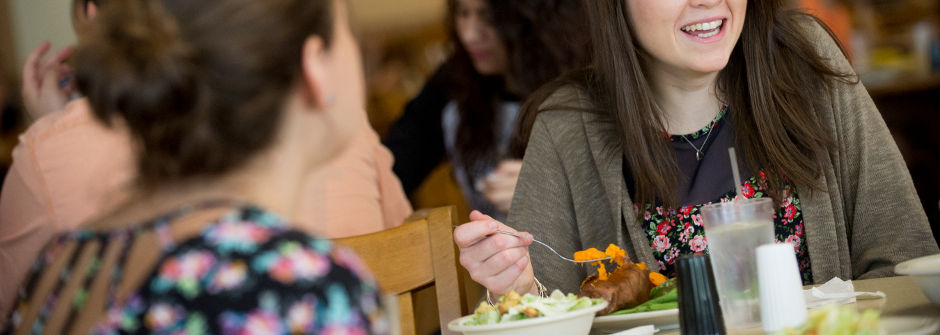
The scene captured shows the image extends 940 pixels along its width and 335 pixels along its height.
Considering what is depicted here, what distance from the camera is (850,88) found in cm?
159

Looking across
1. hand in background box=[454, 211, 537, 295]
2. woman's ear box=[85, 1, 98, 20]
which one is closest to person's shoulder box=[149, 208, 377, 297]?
hand in background box=[454, 211, 537, 295]

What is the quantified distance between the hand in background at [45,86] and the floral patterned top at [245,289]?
1475 mm

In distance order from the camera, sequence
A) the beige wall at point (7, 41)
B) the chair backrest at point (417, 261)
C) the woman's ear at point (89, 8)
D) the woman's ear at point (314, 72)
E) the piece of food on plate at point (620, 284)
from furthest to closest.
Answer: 1. the beige wall at point (7, 41)
2. the woman's ear at point (89, 8)
3. the chair backrest at point (417, 261)
4. the piece of food on plate at point (620, 284)
5. the woman's ear at point (314, 72)

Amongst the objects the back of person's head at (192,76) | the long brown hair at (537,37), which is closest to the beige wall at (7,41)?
the long brown hair at (537,37)

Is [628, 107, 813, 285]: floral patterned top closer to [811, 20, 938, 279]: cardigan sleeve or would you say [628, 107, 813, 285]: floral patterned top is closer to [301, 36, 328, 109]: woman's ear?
[811, 20, 938, 279]: cardigan sleeve

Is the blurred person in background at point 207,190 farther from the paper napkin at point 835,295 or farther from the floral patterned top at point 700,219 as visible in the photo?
the floral patterned top at point 700,219

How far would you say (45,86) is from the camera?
78.8 inches

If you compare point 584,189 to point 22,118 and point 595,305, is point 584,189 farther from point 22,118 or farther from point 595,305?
point 22,118

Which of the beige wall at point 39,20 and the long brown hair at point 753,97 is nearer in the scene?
the long brown hair at point 753,97

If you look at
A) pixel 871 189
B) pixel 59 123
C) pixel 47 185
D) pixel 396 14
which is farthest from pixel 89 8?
pixel 396 14

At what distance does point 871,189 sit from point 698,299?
718mm

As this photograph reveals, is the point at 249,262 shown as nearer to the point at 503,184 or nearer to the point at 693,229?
the point at 693,229

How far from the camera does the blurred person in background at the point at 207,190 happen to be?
64 cm

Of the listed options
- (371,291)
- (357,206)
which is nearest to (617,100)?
(357,206)
